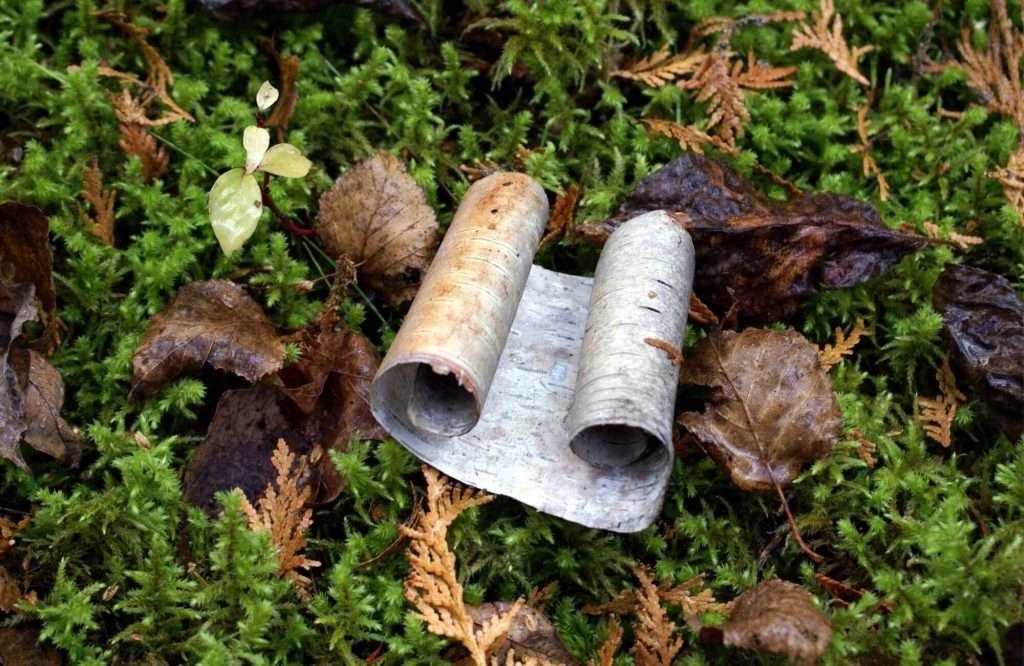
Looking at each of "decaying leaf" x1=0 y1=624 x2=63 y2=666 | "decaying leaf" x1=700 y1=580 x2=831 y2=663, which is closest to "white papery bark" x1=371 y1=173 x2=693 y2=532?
"decaying leaf" x1=700 y1=580 x2=831 y2=663

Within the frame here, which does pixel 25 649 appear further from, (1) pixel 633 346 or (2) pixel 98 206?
(1) pixel 633 346

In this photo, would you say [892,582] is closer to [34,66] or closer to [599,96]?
[599,96]

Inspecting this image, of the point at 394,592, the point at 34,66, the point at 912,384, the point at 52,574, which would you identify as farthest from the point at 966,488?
the point at 34,66

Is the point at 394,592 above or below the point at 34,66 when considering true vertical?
below

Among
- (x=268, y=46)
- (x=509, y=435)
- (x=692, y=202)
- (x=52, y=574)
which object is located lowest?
(x=52, y=574)

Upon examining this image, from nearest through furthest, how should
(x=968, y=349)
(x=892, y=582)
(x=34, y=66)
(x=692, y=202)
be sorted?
(x=892, y=582) → (x=968, y=349) → (x=692, y=202) → (x=34, y=66)

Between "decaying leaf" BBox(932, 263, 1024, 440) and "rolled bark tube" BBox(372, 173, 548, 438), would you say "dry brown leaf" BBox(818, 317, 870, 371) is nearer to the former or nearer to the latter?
"decaying leaf" BBox(932, 263, 1024, 440)

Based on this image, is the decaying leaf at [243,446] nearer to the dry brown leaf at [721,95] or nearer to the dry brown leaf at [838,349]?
the dry brown leaf at [838,349]
